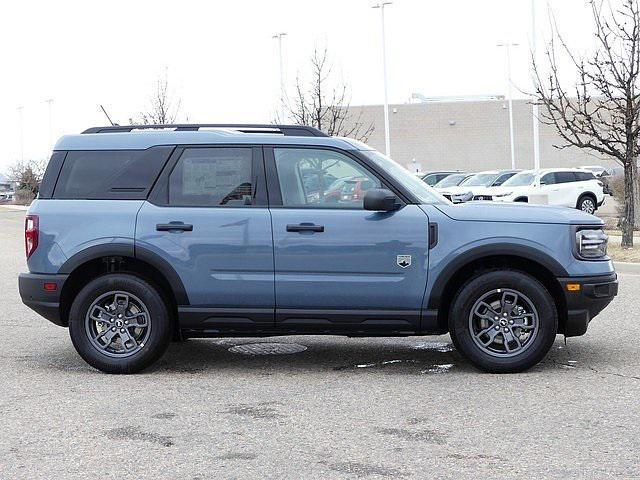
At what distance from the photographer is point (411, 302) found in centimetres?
773

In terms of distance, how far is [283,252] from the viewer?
7801mm

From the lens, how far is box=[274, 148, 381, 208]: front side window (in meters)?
7.89

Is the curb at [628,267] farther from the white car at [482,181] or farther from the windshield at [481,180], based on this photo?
the windshield at [481,180]

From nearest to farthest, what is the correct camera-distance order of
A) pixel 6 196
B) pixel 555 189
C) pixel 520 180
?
pixel 555 189 → pixel 520 180 → pixel 6 196

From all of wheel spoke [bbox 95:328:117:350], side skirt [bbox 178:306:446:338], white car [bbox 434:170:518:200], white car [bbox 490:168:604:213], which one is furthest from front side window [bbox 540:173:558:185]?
wheel spoke [bbox 95:328:117:350]

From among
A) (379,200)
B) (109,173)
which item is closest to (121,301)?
(109,173)

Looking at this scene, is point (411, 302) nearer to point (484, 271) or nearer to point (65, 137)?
point (484, 271)

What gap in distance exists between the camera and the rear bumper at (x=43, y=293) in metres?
8.03

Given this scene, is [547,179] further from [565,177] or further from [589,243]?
[589,243]

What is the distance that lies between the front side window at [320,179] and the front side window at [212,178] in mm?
278

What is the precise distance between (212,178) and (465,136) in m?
71.2

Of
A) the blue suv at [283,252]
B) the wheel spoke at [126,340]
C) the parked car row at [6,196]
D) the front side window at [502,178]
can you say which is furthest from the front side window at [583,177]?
the parked car row at [6,196]

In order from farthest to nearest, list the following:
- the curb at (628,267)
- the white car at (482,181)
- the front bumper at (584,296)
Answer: the white car at (482,181) → the curb at (628,267) → the front bumper at (584,296)

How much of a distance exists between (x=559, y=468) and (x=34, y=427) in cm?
315
